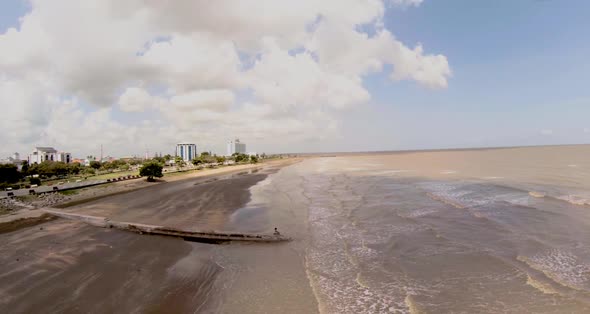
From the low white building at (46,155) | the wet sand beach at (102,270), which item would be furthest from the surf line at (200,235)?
the low white building at (46,155)

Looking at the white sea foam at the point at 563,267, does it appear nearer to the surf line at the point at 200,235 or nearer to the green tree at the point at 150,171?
the surf line at the point at 200,235

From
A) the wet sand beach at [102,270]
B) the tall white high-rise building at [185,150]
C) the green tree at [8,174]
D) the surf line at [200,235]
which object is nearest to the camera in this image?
the wet sand beach at [102,270]

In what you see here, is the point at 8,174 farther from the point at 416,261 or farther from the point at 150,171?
the point at 416,261

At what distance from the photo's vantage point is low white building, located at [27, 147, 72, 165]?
137250mm

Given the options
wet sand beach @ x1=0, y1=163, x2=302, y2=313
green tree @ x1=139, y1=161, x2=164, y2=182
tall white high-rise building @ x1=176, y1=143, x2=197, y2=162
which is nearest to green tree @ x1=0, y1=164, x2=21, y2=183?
green tree @ x1=139, y1=161, x2=164, y2=182

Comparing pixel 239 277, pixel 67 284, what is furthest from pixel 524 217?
pixel 67 284

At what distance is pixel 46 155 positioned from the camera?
454 feet

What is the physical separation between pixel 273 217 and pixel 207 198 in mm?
14011

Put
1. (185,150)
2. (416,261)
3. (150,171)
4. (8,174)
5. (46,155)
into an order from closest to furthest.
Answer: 1. (416,261)
2. (8,174)
3. (150,171)
4. (46,155)
5. (185,150)

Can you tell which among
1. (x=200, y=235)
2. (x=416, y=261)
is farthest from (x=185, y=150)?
(x=416, y=261)

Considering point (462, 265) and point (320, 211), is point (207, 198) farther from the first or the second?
point (462, 265)

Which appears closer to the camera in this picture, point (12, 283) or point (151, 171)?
point (12, 283)

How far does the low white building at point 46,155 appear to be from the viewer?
137m

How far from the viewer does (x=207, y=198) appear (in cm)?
3241
